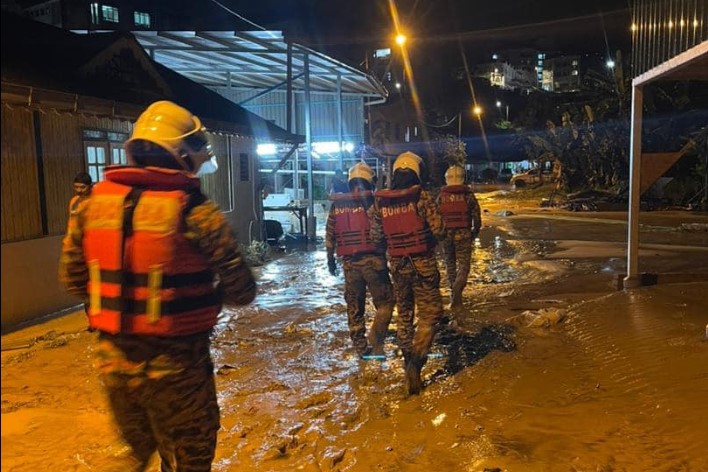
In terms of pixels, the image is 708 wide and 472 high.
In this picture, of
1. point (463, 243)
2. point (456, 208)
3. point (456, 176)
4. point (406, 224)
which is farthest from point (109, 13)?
point (406, 224)

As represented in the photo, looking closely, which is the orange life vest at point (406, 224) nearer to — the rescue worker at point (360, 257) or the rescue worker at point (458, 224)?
the rescue worker at point (360, 257)

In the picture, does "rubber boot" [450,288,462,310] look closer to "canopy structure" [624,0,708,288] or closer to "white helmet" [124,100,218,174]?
"canopy structure" [624,0,708,288]

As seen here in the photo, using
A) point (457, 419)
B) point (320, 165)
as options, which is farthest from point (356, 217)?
point (320, 165)

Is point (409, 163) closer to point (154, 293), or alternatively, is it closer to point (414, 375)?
point (414, 375)

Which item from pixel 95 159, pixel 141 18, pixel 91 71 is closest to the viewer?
pixel 91 71

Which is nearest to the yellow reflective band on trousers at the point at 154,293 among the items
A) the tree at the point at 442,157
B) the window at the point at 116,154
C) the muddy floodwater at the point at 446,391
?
the muddy floodwater at the point at 446,391

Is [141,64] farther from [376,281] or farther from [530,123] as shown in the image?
[530,123]

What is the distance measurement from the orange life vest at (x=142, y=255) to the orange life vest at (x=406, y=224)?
2.93m

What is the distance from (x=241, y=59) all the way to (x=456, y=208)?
9753 millimetres

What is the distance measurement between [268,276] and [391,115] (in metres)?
40.8

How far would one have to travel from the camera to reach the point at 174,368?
2.58 meters

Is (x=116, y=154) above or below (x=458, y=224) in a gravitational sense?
above

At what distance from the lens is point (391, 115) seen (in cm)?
5025

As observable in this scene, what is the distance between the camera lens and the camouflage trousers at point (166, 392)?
257 centimetres
